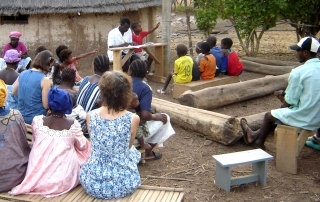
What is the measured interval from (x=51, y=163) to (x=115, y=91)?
1.02 m

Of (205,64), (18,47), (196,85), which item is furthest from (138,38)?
(18,47)

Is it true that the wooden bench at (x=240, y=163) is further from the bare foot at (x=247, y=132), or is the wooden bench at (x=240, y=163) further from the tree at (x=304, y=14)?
the tree at (x=304, y=14)

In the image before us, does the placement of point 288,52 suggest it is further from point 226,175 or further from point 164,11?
point 226,175

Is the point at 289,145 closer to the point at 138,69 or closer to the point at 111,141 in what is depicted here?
the point at 138,69

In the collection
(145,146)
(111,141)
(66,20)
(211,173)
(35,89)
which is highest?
(66,20)

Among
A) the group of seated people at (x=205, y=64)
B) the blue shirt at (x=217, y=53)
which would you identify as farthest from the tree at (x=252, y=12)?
the blue shirt at (x=217, y=53)

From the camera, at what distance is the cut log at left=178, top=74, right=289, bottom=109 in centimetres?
734

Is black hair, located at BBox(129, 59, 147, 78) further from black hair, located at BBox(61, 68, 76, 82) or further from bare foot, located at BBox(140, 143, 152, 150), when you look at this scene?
black hair, located at BBox(61, 68, 76, 82)

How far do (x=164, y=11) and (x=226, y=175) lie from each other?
614cm

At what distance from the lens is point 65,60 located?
23.6 feet

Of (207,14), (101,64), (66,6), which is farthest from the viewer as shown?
(207,14)

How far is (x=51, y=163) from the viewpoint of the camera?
418cm

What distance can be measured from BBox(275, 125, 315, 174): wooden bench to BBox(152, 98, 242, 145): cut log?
78 centimetres

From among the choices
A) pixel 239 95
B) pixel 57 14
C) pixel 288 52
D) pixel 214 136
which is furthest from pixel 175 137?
pixel 288 52
